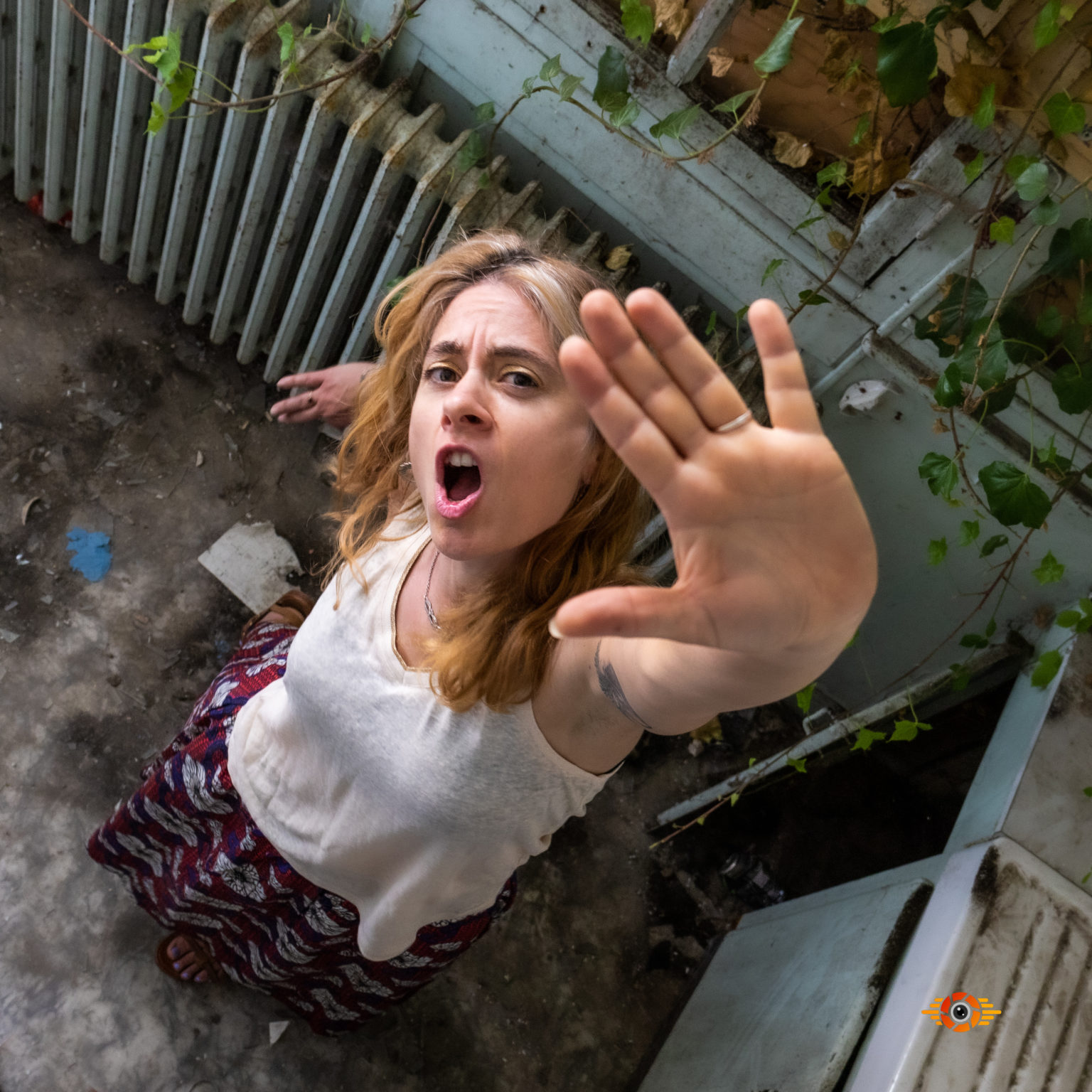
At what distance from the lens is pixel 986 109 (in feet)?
3.75

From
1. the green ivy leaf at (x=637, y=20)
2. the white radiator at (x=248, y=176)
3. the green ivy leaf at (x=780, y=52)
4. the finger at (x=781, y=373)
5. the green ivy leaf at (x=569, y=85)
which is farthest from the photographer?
the white radiator at (x=248, y=176)

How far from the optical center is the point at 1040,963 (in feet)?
3.69

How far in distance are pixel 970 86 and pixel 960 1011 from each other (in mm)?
1299

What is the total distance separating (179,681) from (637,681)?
1605 millimetres

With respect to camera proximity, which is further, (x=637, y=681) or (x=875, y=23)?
(x=875, y=23)

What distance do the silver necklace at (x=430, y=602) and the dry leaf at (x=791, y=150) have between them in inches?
37.3

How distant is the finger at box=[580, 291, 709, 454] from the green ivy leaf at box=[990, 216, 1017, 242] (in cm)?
96

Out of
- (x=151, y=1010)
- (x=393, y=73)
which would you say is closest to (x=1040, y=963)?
(x=151, y=1010)

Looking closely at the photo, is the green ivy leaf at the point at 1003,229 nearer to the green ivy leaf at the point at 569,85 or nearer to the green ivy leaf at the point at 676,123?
the green ivy leaf at the point at 676,123

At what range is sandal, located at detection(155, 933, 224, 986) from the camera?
5.56ft

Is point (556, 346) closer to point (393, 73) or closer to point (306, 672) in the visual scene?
point (306, 672)

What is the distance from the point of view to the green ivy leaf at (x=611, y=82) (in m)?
1.36

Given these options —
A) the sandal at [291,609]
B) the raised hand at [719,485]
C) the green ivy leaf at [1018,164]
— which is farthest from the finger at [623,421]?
the sandal at [291,609]

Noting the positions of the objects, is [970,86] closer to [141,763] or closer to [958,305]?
[958,305]
